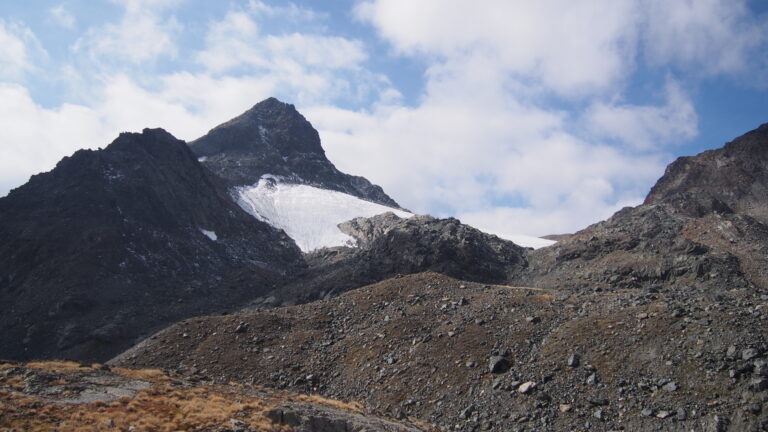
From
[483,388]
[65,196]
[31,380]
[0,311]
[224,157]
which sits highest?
[224,157]

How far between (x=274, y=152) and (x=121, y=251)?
83133 mm

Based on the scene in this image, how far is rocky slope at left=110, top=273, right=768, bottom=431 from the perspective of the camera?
25484 millimetres

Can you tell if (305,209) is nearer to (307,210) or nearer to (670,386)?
(307,210)

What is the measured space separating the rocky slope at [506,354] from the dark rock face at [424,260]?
18501 millimetres

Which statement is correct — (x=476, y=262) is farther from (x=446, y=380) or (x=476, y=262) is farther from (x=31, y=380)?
(x=31, y=380)

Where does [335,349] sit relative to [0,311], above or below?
below

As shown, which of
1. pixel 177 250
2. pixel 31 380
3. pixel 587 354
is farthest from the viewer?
pixel 177 250

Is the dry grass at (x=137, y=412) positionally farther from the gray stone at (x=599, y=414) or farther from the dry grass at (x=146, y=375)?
the gray stone at (x=599, y=414)

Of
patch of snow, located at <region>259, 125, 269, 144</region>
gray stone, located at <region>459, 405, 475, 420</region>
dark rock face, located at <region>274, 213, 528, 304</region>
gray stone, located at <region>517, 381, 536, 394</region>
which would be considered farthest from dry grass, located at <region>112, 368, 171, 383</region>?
patch of snow, located at <region>259, 125, 269, 144</region>

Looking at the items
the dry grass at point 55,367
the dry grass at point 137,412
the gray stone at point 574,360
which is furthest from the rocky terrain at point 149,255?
the dry grass at point 137,412

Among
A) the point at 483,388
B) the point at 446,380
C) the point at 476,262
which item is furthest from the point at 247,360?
the point at 476,262

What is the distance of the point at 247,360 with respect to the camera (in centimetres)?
4053

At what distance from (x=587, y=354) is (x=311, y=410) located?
605 inches

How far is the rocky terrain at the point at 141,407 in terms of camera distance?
64.9ft
